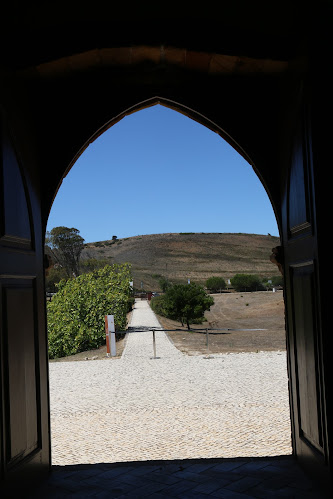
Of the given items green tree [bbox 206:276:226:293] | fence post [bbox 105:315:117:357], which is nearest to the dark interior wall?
fence post [bbox 105:315:117:357]

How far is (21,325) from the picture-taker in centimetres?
267

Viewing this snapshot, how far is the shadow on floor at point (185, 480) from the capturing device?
2.79 meters

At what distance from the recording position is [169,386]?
8422 mm

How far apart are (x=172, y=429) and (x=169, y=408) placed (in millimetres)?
1055

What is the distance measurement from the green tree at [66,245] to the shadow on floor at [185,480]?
49.5 meters

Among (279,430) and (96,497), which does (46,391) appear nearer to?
(96,497)

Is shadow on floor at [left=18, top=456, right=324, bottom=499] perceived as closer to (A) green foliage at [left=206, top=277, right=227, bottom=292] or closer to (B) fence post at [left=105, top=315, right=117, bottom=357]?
(B) fence post at [left=105, top=315, right=117, bottom=357]

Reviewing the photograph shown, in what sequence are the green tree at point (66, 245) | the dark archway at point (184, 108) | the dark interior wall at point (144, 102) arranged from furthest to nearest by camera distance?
the green tree at point (66, 245)
the dark interior wall at point (144, 102)
the dark archway at point (184, 108)

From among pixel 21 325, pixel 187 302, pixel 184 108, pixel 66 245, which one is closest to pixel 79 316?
pixel 187 302

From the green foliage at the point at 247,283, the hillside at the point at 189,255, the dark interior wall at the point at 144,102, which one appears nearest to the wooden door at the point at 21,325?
the dark interior wall at the point at 144,102

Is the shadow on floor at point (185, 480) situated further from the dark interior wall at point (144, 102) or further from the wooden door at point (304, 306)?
the dark interior wall at point (144, 102)

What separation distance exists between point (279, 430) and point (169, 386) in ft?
9.94

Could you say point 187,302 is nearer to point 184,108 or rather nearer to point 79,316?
point 79,316

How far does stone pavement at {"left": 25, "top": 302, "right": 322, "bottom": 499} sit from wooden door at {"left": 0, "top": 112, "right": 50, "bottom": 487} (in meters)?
0.35
